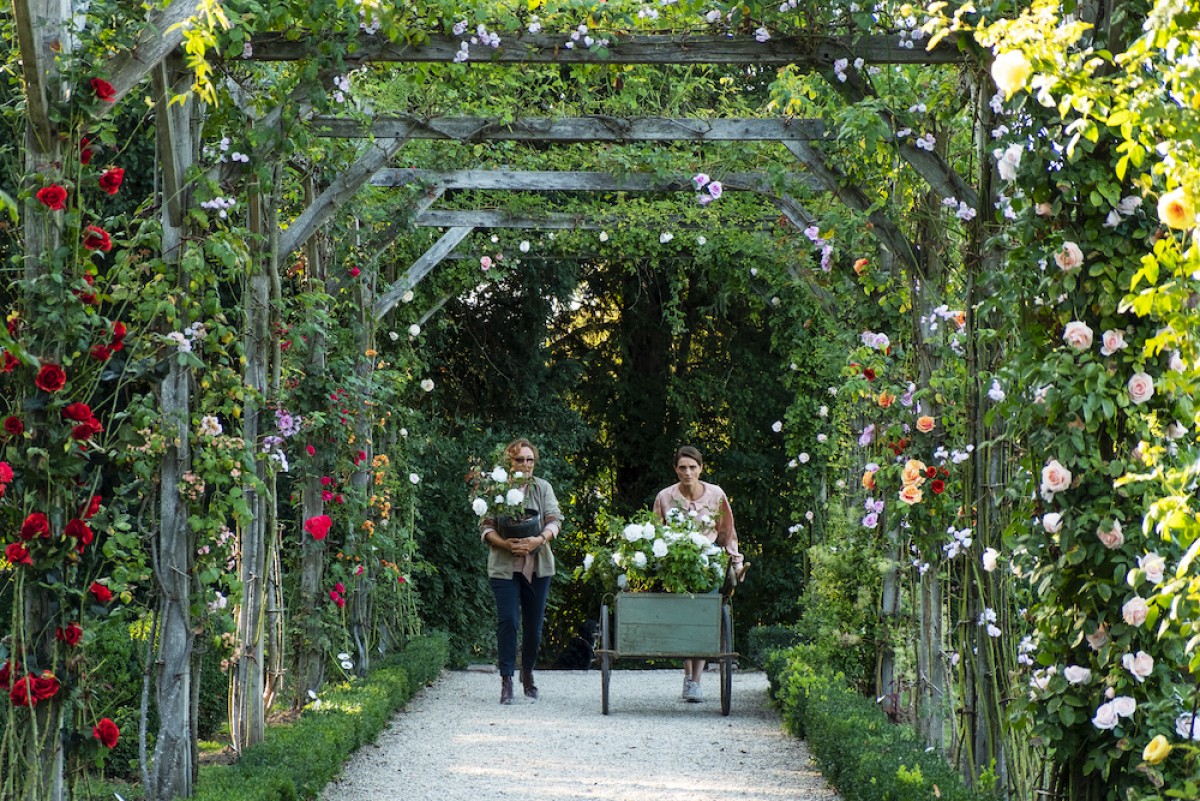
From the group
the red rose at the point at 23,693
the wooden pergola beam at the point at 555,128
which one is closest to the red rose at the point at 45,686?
the red rose at the point at 23,693

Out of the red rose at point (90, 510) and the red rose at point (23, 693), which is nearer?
the red rose at point (23, 693)

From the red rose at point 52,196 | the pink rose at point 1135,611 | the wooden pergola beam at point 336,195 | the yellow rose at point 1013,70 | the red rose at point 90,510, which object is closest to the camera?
the yellow rose at point 1013,70

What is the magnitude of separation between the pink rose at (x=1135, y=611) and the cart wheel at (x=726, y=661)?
512 centimetres

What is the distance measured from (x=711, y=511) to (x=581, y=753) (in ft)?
6.77

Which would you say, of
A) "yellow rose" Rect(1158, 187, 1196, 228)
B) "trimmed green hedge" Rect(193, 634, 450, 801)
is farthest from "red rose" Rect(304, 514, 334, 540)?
"yellow rose" Rect(1158, 187, 1196, 228)

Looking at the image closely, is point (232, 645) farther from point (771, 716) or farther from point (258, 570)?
point (771, 716)

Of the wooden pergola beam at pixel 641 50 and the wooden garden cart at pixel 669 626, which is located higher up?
the wooden pergola beam at pixel 641 50

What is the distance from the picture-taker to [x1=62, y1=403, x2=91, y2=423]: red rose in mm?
4125

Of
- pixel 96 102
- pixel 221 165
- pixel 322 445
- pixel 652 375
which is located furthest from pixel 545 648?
pixel 96 102

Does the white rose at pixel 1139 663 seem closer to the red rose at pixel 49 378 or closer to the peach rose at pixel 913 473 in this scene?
the peach rose at pixel 913 473

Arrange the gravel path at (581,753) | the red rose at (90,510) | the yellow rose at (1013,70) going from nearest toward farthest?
1. the yellow rose at (1013,70)
2. the red rose at (90,510)
3. the gravel path at (581,753)

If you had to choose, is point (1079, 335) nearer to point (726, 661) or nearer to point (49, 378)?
point (49, 378)

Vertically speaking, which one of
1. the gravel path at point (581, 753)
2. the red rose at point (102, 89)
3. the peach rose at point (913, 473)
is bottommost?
the gravel path at point (581, 753)

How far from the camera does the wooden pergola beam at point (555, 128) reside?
732cm
